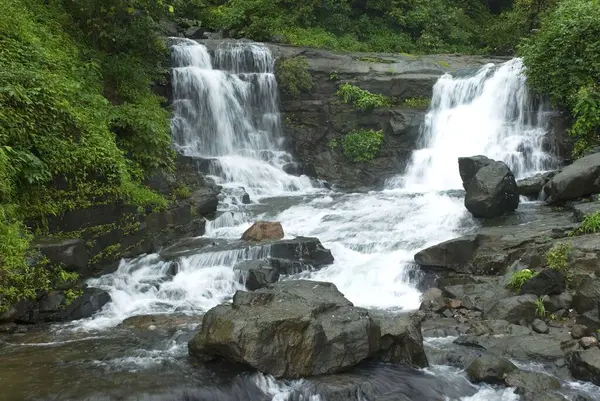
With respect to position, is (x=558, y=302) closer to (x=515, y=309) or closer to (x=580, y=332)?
(x=515, y=309)

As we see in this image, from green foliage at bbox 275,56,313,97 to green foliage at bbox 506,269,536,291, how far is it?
1347 centimetres

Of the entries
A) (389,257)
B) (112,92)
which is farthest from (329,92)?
(389,257)

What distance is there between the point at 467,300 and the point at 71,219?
803 cm

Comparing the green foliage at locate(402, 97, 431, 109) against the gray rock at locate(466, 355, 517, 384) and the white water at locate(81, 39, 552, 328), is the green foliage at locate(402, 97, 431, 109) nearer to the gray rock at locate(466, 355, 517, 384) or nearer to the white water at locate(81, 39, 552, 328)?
the white water at locate(81, 39, 552, 328)

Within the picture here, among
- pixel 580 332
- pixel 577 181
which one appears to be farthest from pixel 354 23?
pixel 580 332

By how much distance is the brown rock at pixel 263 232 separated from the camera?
13.1 m

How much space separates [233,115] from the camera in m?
20.5

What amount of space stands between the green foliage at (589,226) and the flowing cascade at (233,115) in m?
10.4

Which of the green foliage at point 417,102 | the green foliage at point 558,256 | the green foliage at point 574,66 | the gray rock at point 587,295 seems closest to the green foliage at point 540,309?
the gray rock at point 587,295

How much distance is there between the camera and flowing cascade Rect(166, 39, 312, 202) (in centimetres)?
1900

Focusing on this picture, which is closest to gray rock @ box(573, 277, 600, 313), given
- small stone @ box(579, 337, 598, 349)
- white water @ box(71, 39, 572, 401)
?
small stone @ box(579, 337, 598, 349)

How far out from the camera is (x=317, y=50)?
22906 millimetres

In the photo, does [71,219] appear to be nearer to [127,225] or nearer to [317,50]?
[127,225]

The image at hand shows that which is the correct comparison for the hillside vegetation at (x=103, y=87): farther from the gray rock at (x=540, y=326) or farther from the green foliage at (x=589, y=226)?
the gray rock at (x=540, y=326)
